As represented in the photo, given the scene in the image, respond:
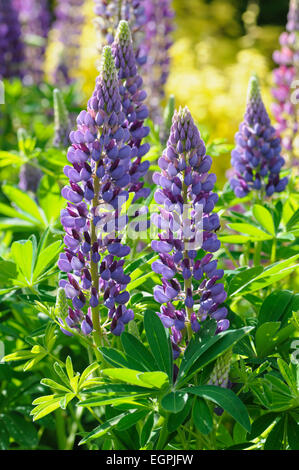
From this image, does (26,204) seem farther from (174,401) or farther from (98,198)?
(174,401)

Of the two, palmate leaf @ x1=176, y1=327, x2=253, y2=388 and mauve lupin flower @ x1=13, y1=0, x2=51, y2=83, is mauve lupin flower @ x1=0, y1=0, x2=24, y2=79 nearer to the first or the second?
mauve lupin flower @ x1=13, y1=0, x2=51, y2=83

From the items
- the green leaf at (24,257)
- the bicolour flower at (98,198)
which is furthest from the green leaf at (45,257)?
the bicolour flower at (98,198)

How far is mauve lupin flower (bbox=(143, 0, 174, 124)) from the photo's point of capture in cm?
411

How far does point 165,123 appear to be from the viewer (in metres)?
2.30

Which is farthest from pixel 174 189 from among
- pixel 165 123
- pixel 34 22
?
pixel 34 22

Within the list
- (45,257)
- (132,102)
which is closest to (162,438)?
(45,257)

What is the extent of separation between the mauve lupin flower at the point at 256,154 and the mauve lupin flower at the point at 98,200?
671 millimetres

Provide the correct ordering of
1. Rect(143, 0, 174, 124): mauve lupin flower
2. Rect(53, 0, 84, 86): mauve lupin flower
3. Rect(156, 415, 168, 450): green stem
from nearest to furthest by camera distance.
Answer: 1. Rect(156, 415, 168, 450): green stem
2. Rect(143, 0, 174, 124): mauve lupin flower
3. Rect(53, 0, 84, 86): mauve lupin flower

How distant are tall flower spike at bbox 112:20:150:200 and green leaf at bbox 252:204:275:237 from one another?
0.33 meters

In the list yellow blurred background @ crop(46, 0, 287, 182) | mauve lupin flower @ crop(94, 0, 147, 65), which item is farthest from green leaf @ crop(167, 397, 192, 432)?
yellow blurred background @ crop(46, 0, 287, 182)

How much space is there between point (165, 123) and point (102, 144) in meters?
0.96

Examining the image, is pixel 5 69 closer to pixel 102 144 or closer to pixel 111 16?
pixel 111 16

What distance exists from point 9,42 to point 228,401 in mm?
3853

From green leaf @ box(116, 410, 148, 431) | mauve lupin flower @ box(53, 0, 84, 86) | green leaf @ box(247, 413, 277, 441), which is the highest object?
mauve lupin flower @ box(53, 0, 84, 86)
